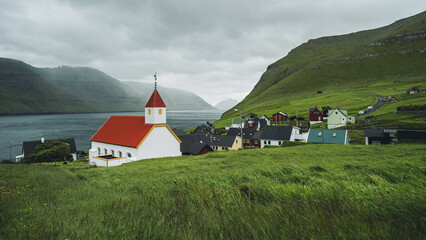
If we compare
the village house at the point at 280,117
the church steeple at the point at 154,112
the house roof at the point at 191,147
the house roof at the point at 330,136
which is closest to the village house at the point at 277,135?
the house roof at the point at 330,136

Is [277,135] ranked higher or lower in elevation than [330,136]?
lower

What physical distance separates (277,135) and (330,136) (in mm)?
14260

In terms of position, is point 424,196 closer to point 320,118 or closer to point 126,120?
point 126,120

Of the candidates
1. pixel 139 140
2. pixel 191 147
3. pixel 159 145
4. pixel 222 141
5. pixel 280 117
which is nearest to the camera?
pixel 139 140

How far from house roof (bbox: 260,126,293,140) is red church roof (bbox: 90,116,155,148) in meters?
35.6

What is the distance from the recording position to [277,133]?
61.1 m

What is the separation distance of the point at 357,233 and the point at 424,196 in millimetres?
1883

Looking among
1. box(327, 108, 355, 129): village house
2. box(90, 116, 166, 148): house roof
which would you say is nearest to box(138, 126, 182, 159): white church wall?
box(90, 116, 166, 148): house roof

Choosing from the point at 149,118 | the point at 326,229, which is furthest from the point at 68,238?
the point at 149,118

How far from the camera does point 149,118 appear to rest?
1548 inches

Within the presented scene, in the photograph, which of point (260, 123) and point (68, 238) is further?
point (260, 123)

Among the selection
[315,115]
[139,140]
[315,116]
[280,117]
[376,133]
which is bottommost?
[376,133]

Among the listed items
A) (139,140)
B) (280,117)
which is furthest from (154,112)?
(280,117)

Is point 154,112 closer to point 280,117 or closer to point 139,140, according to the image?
point 139,140
